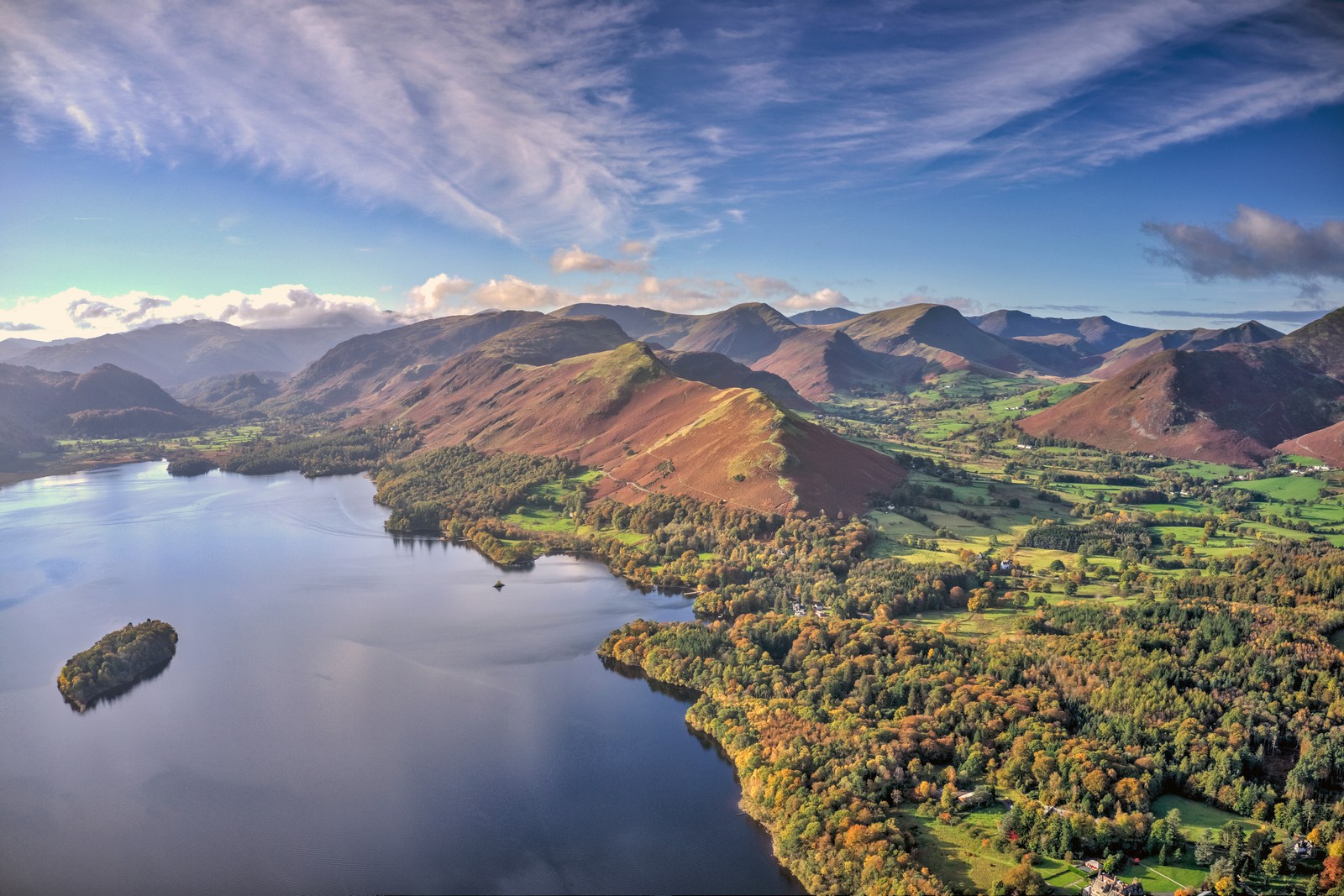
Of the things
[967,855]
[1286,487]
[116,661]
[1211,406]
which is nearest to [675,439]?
[116,661]

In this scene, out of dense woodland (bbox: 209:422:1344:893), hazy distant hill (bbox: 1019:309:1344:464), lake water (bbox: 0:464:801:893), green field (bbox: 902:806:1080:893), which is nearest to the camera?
green field (bbox: 902:806:1080:893)

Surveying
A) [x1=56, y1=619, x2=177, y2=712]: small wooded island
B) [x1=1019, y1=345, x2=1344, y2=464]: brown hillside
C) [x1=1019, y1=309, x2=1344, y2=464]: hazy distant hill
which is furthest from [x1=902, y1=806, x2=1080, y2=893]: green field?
[x1=1019, y1=309, x2=1344, y2=464]: hazy distant hill

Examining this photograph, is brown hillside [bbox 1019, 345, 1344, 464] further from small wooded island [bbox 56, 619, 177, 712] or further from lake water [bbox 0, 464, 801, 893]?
small wooded island [bbox 56, 619, 177, 712]

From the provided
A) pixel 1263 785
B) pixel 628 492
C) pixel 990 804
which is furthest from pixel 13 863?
pixel 628 492

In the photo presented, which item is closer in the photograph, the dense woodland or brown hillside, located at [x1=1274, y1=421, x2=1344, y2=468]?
the dense woodland

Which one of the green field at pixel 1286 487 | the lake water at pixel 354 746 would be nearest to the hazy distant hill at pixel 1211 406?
the green field at pixel 1286 487

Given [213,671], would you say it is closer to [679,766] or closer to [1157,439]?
[679,766]

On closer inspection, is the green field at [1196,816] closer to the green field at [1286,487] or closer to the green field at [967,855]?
the green field at [967,855]

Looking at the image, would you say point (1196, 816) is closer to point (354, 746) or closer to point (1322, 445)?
point (354, 746)
